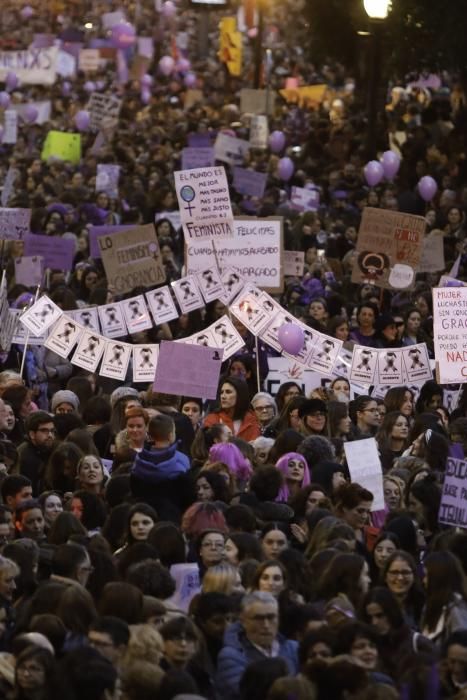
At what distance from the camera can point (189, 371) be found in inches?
611

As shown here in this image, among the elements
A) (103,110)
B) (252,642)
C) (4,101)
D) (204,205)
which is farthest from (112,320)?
(4,101)

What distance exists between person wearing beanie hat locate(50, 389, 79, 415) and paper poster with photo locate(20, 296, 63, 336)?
1198 millimetres

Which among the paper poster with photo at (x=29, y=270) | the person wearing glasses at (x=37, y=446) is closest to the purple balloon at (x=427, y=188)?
the paper poster with photo at (x=29, y=270)

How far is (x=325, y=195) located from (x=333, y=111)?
9.80 meters

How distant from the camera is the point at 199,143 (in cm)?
3058

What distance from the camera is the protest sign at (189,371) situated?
15.5 meters

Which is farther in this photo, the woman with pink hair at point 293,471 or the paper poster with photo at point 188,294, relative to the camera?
the paper poster with photo at point 188,294

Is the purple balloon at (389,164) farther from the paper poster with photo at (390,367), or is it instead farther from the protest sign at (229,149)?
the paper poster with photo at (390,367)

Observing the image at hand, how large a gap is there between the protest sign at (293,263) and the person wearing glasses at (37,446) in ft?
22.8

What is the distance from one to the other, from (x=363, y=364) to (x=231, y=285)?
50.5 inches

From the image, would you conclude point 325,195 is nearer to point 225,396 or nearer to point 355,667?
point 225,396

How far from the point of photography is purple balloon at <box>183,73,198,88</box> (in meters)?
42.7

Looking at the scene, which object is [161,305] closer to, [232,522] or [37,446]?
[37,446]

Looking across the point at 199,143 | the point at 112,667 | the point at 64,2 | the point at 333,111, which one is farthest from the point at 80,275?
the point at 64,2
